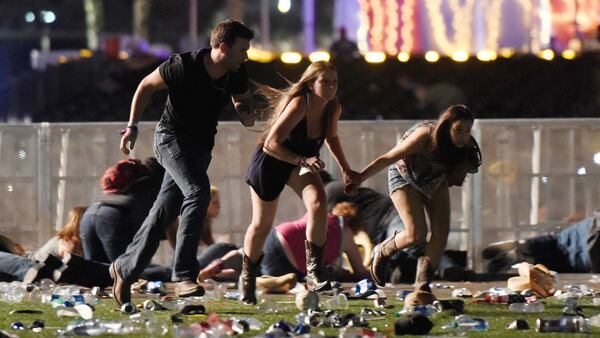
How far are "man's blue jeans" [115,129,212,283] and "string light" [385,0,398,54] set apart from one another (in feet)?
75.9

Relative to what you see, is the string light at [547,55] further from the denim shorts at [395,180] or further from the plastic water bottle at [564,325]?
the plastic water bottle at [564,325]

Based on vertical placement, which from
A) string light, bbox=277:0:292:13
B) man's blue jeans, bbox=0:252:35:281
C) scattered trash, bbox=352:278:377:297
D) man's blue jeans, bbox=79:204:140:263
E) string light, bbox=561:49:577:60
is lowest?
scattered trash, bbox=352:278:377:297

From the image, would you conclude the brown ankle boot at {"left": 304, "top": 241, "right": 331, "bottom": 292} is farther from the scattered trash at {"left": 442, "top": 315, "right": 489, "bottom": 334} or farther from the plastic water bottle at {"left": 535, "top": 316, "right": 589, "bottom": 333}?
the plastic water bottle at {"left": 535, "top": 316, "right": 589, "bottom": 333}

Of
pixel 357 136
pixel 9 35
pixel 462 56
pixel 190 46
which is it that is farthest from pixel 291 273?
pixel 9 35

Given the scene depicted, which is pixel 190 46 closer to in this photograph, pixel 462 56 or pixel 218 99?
pixel 462 56

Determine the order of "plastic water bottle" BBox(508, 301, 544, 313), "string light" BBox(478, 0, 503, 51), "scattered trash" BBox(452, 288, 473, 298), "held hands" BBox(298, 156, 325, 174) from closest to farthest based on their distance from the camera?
1. "held hands" BBox(298, 156, 325, 174)
2. "plastic water bottle" BBox(508, 301, 544, 313)
3. "scattered trash" BBox(452, 288, 473, 298)
4. "string light" BBox(478, 0, 503, 51)

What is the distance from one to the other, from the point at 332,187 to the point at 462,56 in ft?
53.6

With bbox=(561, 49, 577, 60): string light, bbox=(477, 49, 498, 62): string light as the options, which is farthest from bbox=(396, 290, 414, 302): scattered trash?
bbox=(561, 49, 577, 60): string light

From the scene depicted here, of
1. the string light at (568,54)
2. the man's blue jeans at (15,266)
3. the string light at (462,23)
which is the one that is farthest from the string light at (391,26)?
the man's blue jeans at (15,266)

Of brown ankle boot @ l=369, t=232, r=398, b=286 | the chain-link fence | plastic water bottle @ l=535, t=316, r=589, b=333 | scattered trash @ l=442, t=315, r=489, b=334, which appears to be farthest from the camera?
the chain-link fence

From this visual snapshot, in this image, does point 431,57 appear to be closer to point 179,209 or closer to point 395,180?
point 395,180

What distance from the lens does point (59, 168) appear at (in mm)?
12703

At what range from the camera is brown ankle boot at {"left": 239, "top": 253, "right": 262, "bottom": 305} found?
9.19 m

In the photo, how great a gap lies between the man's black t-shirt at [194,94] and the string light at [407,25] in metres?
23.0
